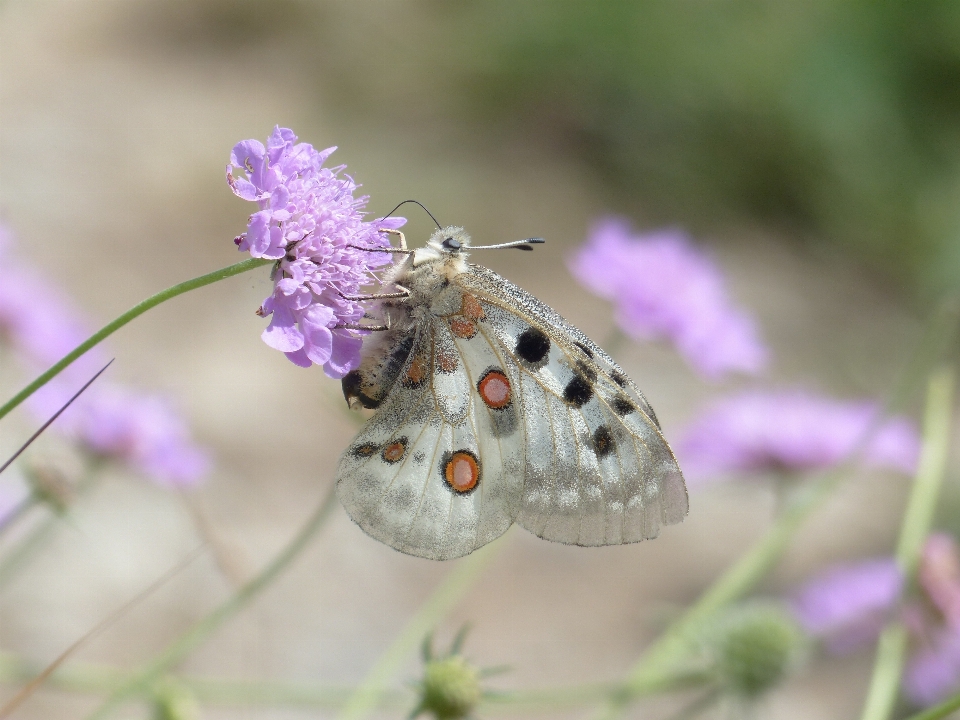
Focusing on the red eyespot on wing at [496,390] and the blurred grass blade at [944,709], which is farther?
the red eyespot on wing at [496,390]

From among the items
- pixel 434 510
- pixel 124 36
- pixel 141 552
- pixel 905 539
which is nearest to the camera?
pixel 434 510

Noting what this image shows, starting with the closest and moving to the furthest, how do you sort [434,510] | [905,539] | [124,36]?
[434,510], [905,539], [124,36]

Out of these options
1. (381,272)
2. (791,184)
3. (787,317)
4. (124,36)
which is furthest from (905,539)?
(124,36)

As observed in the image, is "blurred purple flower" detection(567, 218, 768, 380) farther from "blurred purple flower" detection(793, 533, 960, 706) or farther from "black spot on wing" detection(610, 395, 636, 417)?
"black spot on wing" detection(610, 395, 636, 417)

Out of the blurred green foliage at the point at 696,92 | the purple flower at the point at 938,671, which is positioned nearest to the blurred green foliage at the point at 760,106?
the blurred green foliage at the point at 696,92

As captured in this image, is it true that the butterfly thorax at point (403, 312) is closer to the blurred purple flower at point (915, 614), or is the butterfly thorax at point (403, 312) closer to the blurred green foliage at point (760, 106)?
the blurred purple flower at point (915, 614)

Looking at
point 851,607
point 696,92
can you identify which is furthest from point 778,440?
point 696,92

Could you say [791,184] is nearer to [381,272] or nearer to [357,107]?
[357,107]
